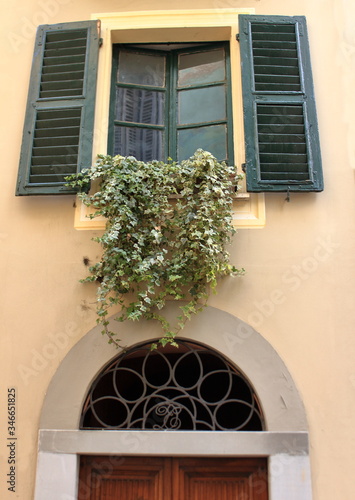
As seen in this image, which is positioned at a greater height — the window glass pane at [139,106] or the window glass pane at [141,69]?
the window glass pane at [141,69]

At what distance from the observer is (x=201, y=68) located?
5.28 metres

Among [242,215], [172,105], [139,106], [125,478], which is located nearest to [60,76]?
[139,106]

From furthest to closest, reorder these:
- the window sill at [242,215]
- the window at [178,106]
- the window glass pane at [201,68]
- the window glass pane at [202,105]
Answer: the window glass pane at [201,68], the window glass pane at [202,105], the window at [178,106], the window sill at [242,215]

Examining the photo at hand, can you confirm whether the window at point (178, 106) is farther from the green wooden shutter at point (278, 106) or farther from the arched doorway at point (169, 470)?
the arched doorway at point (169, 470)

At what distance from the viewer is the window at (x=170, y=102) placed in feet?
16.4

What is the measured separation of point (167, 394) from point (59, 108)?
9.33 ft

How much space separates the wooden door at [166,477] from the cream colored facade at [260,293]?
236mm

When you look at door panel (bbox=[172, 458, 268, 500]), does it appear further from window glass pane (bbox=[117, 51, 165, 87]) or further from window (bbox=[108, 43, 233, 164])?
window glass pane (bbox=[117, 51, 165, 87])

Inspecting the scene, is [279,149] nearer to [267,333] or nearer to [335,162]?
[335,162]

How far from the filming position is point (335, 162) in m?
4.58

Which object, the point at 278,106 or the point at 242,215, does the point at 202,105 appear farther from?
the point at 242,215

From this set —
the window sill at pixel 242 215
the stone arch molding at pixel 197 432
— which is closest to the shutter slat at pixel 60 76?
the window sill at pixel 242 215

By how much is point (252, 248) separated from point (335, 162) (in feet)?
3.68

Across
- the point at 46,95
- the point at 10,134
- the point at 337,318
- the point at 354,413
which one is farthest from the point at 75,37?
the point at 354,413
